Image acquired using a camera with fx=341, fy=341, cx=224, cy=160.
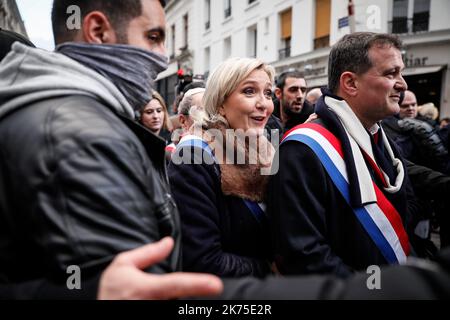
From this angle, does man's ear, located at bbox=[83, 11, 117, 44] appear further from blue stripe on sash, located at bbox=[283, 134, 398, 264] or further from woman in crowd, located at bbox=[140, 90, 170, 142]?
woman in crowd, located at bbox=[140, 90, 170, 142]

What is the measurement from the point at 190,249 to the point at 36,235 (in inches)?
37.0

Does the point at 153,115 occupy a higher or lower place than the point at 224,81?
lower

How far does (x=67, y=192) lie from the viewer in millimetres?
720

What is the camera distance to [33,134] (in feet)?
2.54

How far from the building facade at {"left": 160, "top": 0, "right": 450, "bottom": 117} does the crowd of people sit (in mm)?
6133

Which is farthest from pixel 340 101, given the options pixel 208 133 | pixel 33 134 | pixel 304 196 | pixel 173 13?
pixel 173 13

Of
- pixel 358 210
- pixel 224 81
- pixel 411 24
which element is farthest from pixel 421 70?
pixel 358 210

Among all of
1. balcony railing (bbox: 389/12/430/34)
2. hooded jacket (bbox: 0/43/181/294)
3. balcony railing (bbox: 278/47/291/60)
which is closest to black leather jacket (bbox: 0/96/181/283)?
hooded jacket (bbox: 0/43/181/294)

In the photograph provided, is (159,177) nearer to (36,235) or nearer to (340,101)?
(36,235)

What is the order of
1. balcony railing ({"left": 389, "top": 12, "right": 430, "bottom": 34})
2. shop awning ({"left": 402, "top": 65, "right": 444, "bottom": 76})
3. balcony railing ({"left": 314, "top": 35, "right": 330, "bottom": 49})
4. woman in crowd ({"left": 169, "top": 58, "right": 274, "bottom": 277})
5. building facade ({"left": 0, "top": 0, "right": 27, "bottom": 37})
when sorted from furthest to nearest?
balcony railing ({"left": 314, "top": 35, "right": 330, "bottom": 49}) → balcony railing ({"left": 389, "top": 12, "right": 430, "bottom": 34}) → shop awning ({"left": 402, "top": 65, "right": 444, "bottom": 76}) → building facade ({"left": 0, "top": 0, "right": 27, "bottom": 37}) → woman in crowd ({"left": 169, "top": 58, "right": 274, "bottom": 277})

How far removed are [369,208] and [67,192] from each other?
1.42 m

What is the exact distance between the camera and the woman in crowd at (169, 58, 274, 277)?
162 cm

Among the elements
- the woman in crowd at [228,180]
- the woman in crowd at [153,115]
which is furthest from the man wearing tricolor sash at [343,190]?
the woman in crowd at [153,115]

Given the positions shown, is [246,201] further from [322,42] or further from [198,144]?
[322,42]
